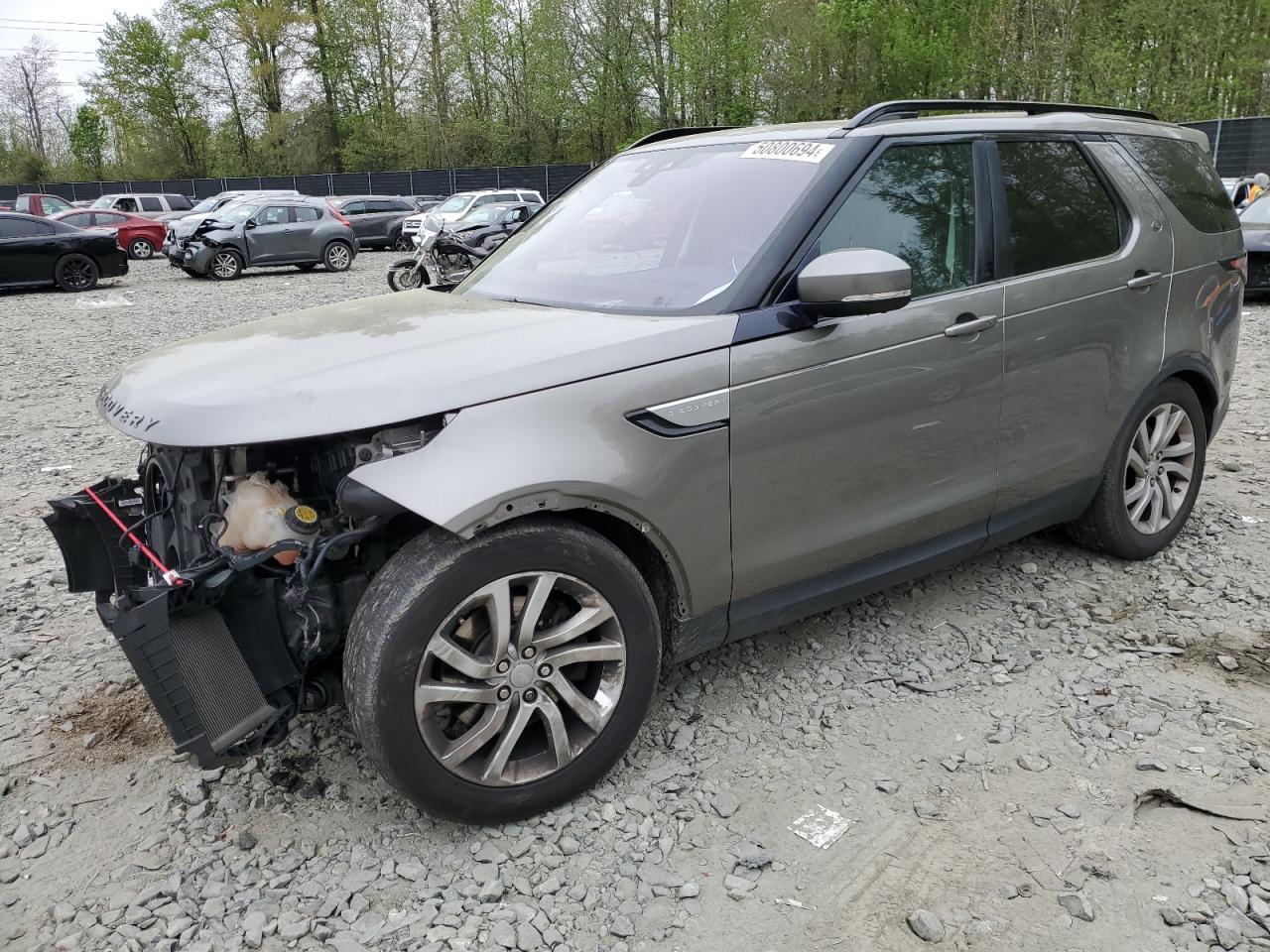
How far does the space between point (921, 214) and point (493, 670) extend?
2080mm

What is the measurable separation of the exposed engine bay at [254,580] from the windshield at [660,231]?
3.25 feet

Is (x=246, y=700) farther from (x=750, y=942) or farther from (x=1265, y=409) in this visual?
(x=1265, y=409)

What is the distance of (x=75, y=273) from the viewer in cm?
1795

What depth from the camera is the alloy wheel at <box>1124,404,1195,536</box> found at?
14.1ft

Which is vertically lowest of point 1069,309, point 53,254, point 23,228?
point 1069,309

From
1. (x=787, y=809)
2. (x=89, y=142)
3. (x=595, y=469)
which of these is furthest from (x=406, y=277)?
(x=89, y=142)

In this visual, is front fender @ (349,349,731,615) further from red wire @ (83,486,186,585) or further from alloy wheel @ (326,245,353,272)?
alloy wheel @ (326,245,353,272)

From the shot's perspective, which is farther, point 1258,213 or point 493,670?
point 1258,213

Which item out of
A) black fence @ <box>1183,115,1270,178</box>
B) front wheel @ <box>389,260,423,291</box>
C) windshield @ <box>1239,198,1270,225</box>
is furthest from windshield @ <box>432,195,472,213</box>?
black fence @ <box>1183,115,1270,178</box>

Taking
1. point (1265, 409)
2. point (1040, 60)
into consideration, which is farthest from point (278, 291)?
point (1040, 60)

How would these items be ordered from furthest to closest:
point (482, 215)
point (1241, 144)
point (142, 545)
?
1. point (1241, 144)
2. point (482, 215)
3. point (142, 545)

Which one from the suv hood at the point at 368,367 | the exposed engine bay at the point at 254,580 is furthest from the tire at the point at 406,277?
the exposed engine bay at the point at 254,580

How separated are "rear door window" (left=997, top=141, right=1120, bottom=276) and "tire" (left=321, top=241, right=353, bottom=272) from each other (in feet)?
64.5

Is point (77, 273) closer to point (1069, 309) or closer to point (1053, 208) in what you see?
point (1053, 208)
